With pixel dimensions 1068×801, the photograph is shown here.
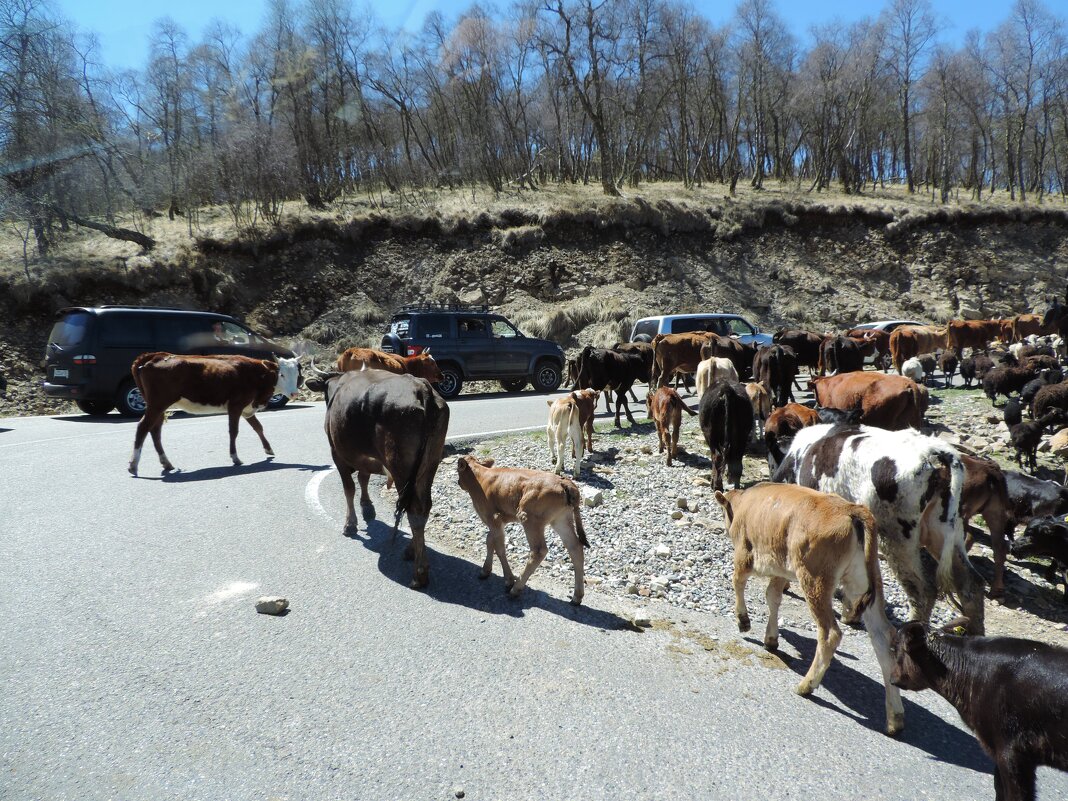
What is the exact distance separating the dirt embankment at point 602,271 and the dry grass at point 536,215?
126 mm

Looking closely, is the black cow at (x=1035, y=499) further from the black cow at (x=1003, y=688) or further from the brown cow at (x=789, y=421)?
the black cow at (x=1003, y=688)

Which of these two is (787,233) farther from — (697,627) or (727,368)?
(697,627)

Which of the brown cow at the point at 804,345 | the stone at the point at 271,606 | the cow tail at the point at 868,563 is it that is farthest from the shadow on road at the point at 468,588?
the brown cow at the point at 804,345

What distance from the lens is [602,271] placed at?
33.8 m

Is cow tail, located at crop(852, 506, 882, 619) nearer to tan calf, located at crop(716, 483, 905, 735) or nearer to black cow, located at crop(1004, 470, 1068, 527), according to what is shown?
tan calf, located at crop(716, 483, 905, 735)

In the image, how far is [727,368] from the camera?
13.2 m

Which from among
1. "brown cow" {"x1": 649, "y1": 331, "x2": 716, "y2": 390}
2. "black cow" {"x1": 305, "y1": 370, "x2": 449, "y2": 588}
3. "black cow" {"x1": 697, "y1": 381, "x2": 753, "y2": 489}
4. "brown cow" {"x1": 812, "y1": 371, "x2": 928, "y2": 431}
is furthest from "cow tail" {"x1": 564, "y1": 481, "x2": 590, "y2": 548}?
"brown cow" {"x1": 649, "y1": 331, "x2": 716, "y2": 390}

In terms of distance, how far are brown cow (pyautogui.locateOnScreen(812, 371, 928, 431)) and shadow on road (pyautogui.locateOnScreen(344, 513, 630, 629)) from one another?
5.48 m

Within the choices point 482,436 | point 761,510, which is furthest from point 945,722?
point 482,436

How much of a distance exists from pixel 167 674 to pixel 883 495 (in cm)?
525

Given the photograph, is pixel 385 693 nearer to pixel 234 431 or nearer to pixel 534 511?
pixel 534 511

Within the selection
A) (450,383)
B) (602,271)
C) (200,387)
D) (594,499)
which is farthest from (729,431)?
(602,271)

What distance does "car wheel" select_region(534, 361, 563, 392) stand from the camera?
68.5ft

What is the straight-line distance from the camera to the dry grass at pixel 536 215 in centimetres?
2828
